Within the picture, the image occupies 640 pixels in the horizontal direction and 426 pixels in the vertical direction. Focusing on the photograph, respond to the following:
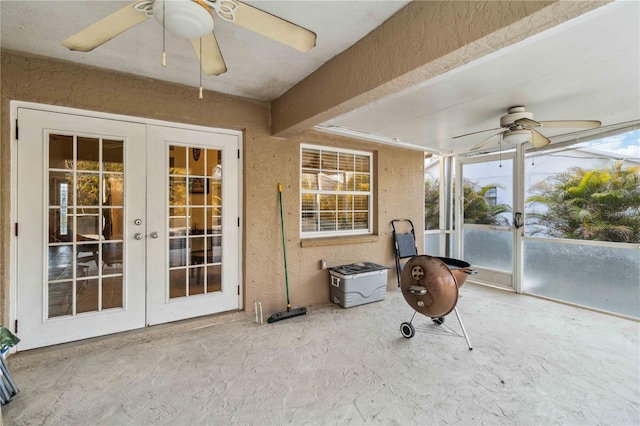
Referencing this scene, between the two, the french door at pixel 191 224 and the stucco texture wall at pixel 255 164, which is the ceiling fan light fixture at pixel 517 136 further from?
the french door at pixel 191 224

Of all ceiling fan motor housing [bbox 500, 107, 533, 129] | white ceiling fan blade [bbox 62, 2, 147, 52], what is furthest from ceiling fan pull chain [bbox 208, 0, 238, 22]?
ceiling fan motor housing [bbox 500, 107, 533, 129]

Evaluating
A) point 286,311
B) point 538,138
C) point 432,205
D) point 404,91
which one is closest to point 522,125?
point 538,138

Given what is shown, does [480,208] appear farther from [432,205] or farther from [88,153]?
[88,153]

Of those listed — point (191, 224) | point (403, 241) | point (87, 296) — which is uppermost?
point (191, 224)

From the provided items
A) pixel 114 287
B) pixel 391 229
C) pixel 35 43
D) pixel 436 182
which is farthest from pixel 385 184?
pixel 35 43

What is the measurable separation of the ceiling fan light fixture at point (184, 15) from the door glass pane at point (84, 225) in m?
1.83

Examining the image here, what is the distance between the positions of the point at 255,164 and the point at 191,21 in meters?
2.01

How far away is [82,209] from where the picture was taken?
→ 2.52 m

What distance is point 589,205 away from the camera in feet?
12.1

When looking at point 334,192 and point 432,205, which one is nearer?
point 334,192

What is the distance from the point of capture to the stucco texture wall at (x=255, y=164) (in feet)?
7.40

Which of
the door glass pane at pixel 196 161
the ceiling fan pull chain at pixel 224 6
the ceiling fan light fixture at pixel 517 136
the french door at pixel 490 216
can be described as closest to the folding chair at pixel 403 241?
the french door at pixel 490 216

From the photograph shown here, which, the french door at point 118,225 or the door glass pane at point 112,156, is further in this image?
the door glass pane at point 112,156

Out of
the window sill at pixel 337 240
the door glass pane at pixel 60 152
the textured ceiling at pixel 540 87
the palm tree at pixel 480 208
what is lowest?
the window sill at pixel 337 240
